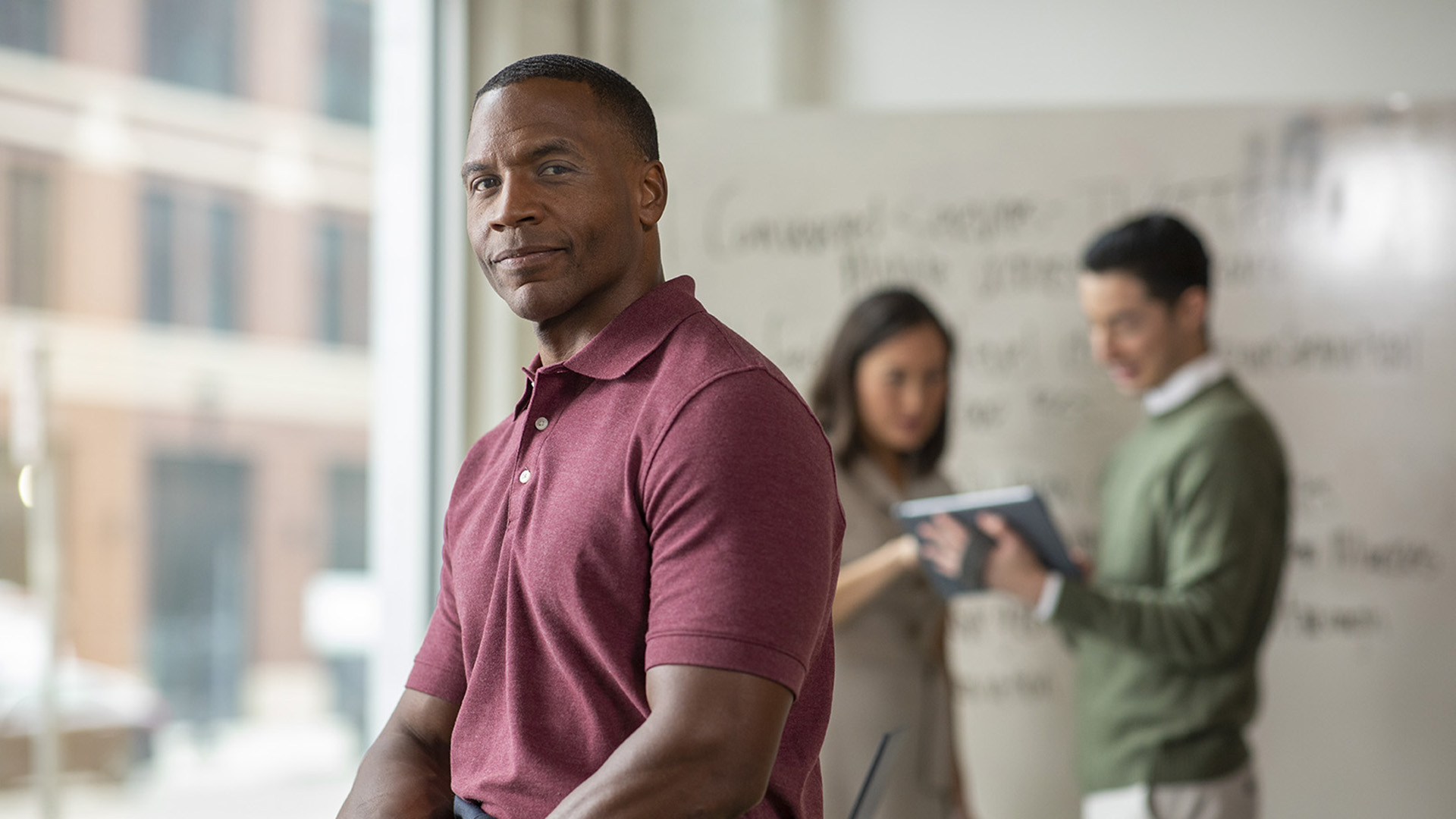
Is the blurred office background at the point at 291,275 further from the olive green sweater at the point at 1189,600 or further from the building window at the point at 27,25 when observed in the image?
the olive green sweater at the point at 1189,600

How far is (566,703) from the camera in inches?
31.9

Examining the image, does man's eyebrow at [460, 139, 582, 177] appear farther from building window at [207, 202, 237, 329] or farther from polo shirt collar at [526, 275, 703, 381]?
building window at [207, 202, 237, 329]

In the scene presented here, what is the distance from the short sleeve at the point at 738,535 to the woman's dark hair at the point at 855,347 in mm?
1362

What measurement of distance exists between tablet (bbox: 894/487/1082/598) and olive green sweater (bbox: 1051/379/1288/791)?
8 cm

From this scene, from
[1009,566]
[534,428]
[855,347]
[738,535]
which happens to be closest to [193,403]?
[855,347]

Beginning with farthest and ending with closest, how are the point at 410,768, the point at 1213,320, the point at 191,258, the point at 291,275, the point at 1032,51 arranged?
the point at 1032,51
the point at 291,275
the point at 1213,320
the point at 191,258
the point at 410,768

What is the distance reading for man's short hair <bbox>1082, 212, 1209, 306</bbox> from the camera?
7.00ft

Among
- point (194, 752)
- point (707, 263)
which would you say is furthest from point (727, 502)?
point (194, 752)

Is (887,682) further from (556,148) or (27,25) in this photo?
(27,25)

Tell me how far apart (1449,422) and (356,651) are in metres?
Result: 2.34

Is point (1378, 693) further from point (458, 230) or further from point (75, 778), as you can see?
point (75, 778)

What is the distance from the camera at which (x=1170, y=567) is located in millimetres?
2055

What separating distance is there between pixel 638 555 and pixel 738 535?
0.26 feet

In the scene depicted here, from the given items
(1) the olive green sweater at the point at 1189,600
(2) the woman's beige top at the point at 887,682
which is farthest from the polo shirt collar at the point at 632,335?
(1) the olive green sweater at the point at 1189,600
